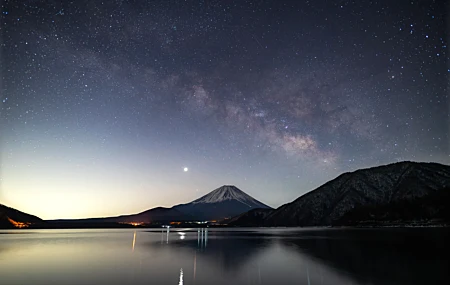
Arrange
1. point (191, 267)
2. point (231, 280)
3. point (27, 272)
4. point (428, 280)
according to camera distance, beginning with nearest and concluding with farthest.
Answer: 1. point (428, 280)
2. point (231, 280)
3. point (27, 272)
4. point (191, 267)

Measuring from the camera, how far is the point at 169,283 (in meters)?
25.8

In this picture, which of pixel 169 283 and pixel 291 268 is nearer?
pixel 169 283

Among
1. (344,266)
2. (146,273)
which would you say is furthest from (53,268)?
(344,266)

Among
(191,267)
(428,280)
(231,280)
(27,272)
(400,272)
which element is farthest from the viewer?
(191,267)

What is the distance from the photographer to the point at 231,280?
27734 millimetres

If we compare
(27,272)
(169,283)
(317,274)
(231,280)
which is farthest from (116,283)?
(317,274)

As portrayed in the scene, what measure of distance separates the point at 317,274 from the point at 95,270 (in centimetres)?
2265

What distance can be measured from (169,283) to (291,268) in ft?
48.3

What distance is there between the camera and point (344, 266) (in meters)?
34.8

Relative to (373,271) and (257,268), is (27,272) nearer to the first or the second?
(257,268)

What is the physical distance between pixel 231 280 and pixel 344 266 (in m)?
14.2

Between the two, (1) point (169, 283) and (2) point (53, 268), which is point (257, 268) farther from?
(2) point (53, 268)

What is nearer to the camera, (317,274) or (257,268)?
(317,274)

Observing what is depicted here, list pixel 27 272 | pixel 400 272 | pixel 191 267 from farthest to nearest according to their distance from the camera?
pixel 191 267
pixel 27 272
pixel 400 272
